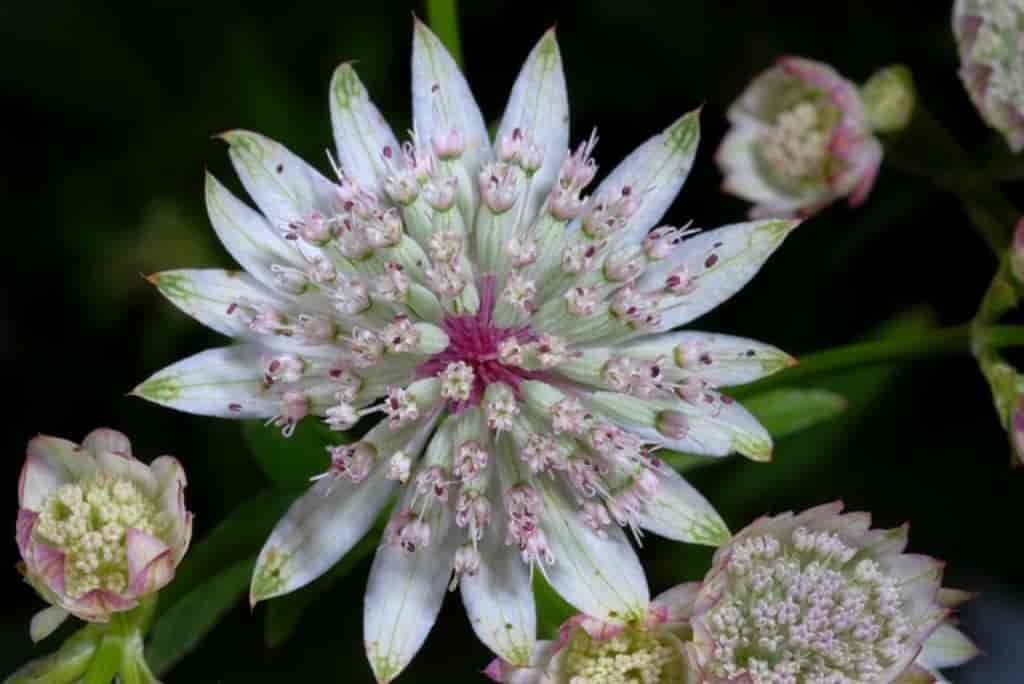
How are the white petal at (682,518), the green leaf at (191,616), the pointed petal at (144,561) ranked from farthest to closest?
the green leaf at (191,616), the white petal at (682,518), the pointed petal at (144,561)

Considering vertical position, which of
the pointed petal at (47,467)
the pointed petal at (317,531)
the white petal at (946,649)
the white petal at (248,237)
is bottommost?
the white petal at (946,649)

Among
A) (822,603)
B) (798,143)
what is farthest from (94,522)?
(798,143)

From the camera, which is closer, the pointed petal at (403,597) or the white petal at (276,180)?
the pointed petal at (403,597)

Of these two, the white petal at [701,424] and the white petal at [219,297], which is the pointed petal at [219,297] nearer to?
the white petal at [219,297]

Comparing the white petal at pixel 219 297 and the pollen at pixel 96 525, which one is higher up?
the white petal at pixel 219 297

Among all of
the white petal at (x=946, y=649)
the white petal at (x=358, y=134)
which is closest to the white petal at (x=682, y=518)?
the white petal at (x=946, y=649)

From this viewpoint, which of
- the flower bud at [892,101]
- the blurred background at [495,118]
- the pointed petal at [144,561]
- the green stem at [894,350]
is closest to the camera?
the pointed petal at [144,561]

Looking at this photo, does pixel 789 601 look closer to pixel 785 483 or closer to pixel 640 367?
pixel 640 367
